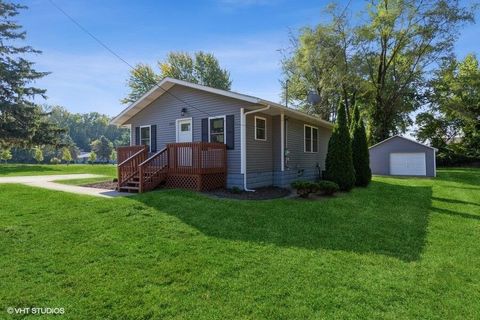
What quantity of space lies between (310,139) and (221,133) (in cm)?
547

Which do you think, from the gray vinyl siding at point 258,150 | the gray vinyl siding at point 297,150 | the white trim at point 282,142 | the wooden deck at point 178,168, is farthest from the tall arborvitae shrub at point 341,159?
the wooden deck at point 178,168

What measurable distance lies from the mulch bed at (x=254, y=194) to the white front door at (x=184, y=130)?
112 inches

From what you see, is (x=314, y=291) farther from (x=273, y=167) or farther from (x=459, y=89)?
(x=459, y=89)

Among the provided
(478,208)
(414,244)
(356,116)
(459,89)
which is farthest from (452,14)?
(414,244)

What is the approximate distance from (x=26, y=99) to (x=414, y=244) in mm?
30493

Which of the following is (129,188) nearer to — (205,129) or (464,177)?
(205,129)

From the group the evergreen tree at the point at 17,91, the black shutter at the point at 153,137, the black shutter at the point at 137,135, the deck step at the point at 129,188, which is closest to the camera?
the deck step at the point at 129,188

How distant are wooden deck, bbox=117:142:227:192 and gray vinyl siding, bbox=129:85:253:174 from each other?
2.23ft

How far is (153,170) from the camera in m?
10.2

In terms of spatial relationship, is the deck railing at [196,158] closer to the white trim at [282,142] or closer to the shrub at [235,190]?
the shrub at [235,190]

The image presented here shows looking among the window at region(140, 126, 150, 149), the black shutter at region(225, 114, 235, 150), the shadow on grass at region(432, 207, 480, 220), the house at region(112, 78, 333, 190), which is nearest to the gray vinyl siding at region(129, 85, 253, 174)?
the house at region(112, 78, 333, 190)

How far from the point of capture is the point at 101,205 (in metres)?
7.21

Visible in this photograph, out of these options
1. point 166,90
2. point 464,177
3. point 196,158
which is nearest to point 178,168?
point 196,158

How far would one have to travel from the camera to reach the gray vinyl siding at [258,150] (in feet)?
35.2
